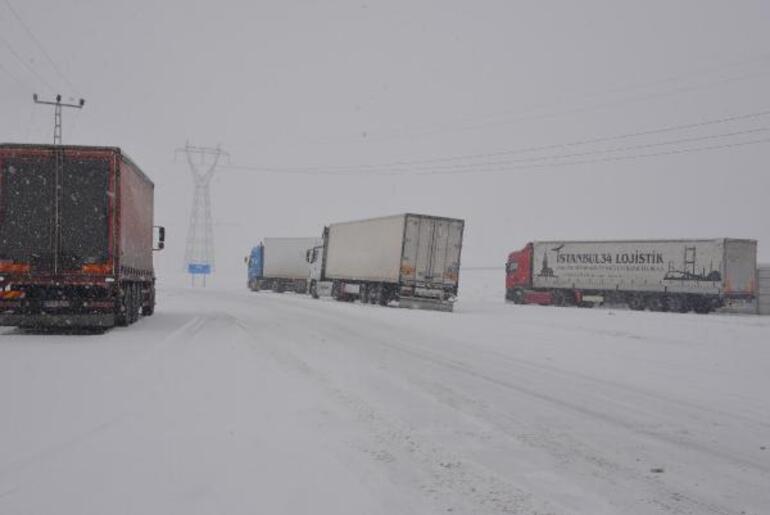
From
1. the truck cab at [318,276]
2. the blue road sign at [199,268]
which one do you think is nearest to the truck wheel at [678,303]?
the truck cab at [318,276]

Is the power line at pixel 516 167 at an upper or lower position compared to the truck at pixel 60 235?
upper

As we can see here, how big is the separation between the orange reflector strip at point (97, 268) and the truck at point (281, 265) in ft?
97.1

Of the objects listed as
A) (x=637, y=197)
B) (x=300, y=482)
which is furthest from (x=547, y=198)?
(x=300, y=482)

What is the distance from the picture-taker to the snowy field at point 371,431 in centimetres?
429

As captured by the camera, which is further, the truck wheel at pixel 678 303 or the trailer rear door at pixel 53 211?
the truck wheel at pixel 678 303

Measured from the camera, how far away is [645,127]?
6147 inches

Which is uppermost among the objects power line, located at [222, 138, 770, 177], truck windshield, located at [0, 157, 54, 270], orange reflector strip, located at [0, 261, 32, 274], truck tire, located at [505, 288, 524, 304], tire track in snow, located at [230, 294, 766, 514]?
power line, located at [222, 138, 770, 177]

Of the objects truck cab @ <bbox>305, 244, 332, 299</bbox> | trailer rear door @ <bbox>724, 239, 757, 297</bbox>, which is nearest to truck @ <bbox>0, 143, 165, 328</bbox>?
truck cab @ <bbox>305, 244, 332, 299</bbox>

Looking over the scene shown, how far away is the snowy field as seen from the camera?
4289mm

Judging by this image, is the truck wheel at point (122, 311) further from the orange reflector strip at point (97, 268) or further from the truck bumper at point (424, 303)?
the truck bumper at point (424, 303)

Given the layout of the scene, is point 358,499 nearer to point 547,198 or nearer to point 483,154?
point 547,198

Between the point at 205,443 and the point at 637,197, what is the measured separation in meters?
131

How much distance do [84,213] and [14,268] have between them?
169 centimetres

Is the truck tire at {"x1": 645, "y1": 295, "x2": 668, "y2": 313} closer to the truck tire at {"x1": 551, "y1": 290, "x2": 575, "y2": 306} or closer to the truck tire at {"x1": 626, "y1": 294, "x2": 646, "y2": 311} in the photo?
the truck tire at {"x1": 626, "y1": 294, "x2": 646, "y2": 311}
